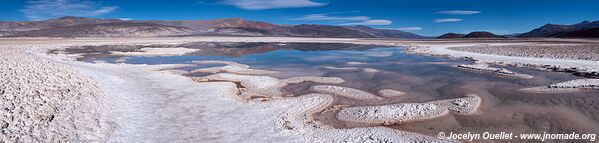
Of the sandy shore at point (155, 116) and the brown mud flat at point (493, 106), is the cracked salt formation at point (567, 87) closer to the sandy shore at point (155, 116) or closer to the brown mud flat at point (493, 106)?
the brown mud flat at point (493, 106)

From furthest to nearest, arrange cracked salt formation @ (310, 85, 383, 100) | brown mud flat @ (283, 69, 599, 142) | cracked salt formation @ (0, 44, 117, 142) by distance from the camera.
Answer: cracked salt formation @ (310, 85, 383, 100) → brown mud flat @ (283, 69, 599, 142) → cracked salt formation @ (0, 44, 117, 142)

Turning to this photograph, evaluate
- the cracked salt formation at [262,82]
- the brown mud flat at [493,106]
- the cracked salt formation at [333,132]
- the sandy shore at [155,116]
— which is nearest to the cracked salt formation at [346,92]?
the brown mud flat at [493,106]

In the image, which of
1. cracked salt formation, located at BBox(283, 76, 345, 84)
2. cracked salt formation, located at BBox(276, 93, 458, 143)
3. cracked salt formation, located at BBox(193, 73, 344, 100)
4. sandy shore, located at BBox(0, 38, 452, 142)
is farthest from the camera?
cracked salt formation, located at BBox(283, 76, 345, 84)

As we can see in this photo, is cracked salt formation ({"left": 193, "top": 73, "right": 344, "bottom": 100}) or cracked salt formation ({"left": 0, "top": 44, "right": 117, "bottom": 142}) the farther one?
cracked salt formation ({"left": 193, "top": 73, "right": 344, "bottom": 100})

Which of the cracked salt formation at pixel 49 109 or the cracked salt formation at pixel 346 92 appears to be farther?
the cracked salt formation at pixel 346 92

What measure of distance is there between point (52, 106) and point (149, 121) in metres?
1.97

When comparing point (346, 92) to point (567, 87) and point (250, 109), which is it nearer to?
point (250, 109)

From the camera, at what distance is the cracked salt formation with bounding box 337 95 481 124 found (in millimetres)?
9024

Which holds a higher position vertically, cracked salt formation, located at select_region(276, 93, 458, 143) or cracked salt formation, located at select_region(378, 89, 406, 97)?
cracked salt formation, located at select_region(378, 89, 406, 97)

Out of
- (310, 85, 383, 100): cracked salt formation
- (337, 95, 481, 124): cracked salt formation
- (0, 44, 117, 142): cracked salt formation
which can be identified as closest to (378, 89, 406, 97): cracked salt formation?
(310, 85, 383, 100): cracked salt formation

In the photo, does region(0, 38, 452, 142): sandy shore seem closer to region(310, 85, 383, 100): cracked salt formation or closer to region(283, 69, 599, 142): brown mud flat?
region(283, 69, 599, 142): brown mud flat

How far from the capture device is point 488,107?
10539 millimetres

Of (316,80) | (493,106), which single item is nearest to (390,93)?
(493,106)

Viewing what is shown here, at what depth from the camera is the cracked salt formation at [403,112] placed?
29.6 feet
